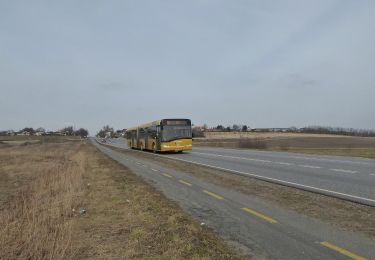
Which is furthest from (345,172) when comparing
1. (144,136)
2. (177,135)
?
(144,136)

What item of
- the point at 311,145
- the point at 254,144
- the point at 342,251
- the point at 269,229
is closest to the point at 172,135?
the point at 254,144

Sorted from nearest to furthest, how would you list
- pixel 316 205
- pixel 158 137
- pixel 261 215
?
pixel 261 215 → pixel 316 205 → pixel 158 137

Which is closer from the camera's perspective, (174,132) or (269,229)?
(269,229)

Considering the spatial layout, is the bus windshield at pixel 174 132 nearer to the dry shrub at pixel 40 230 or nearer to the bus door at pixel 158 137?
the bus door at pixel 158 137

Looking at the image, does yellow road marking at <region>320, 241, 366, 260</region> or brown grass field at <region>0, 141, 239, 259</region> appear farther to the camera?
brown grass field at <region>0, 141, 239, 259</region>

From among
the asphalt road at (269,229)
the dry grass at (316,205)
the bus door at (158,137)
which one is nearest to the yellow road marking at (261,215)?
the asphalt road at (269,229)

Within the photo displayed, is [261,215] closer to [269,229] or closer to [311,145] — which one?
[269,229]

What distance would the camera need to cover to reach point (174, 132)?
3444 cm

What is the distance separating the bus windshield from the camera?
112 ft

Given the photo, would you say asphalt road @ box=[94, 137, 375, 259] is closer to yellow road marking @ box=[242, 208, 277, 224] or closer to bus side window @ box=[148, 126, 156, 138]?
yellow road marking @ box=[242, 208, 277, 224]

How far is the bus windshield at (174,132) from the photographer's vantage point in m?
34.2

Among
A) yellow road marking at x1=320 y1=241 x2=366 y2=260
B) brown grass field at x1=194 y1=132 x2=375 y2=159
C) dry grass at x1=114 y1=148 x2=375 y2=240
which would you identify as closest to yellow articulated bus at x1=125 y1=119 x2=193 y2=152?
brown grass field at x1=194 y1=132 x2=375 y2=159

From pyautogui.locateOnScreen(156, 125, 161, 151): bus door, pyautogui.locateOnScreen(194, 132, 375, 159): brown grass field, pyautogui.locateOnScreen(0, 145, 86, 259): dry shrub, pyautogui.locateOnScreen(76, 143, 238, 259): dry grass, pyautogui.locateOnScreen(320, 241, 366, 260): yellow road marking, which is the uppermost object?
pyautogui.locateOnScreen(156, 125, 161, 151): bus door

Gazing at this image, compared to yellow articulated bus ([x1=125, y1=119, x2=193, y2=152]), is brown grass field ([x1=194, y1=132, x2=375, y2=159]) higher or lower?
lower
